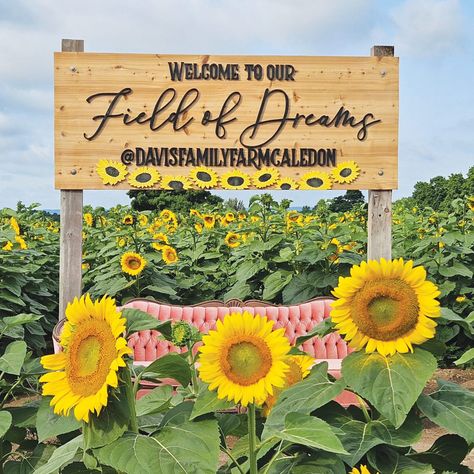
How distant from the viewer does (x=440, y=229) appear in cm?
765

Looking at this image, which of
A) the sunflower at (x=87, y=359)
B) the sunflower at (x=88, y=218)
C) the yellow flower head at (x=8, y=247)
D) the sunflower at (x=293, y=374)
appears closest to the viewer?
the sunflower at (x=87, y=359)

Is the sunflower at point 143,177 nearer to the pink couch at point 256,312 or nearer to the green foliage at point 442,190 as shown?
the pink couch at point 256,312

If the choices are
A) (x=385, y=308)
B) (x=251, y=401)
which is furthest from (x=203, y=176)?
(x=251, y=401)

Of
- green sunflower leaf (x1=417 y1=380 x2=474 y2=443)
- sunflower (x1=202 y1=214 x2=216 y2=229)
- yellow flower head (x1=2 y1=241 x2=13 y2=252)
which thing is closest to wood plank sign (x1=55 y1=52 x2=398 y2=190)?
yellow flower head (x1=2 y1=241 x2=13 y2=252)

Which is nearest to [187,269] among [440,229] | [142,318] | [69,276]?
[69,276]

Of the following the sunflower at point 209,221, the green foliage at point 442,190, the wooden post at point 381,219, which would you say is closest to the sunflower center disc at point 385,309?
the wooden post at point 381,219

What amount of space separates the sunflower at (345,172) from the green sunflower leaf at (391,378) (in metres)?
4.69

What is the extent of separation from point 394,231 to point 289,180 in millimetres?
3467

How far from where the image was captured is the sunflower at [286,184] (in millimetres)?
6008

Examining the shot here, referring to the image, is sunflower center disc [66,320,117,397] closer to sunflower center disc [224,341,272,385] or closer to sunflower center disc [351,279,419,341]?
sunflower center disc [224,341,272,385]

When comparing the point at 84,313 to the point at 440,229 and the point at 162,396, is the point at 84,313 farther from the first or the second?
the point at 440,229

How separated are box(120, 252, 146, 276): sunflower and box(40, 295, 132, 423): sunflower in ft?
16.1

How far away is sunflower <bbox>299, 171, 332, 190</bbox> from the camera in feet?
19.8

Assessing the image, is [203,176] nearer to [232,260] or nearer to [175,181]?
[175,181]
